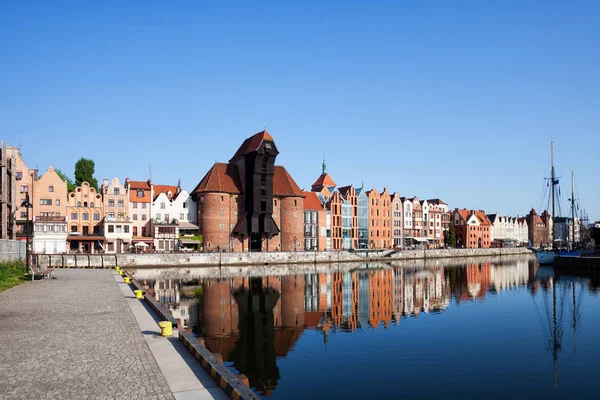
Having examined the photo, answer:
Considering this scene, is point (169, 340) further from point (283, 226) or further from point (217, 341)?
point (283, 226)

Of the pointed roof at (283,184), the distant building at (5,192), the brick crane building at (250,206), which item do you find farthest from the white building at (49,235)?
the pointed roof at (283,184)

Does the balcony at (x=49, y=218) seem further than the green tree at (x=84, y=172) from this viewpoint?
No

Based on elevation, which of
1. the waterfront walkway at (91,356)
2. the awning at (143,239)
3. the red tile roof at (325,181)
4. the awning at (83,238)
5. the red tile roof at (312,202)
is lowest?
the waterfront walkway at (91,356)

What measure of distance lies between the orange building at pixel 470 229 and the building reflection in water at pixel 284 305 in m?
96.7

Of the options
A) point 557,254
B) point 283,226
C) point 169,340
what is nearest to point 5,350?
point 169,340

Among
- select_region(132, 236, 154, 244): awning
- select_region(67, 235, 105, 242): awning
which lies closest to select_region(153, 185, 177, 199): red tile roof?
select_region(132, 236, 154, 244): awning

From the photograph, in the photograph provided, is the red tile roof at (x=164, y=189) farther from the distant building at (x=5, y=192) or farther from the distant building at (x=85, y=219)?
the distant building at (x=5, y=192)

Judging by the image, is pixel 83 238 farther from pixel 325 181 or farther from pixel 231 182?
pixel 325 181

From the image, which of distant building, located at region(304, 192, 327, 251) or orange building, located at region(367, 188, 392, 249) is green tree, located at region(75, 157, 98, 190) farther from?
orange building, located at region(367, 188, 392, 249)

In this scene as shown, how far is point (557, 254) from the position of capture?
346ft

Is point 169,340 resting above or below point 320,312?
above

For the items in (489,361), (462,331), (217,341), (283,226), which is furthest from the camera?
(283,226)

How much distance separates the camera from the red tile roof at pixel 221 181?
9556cm

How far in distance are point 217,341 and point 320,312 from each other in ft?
41.2
